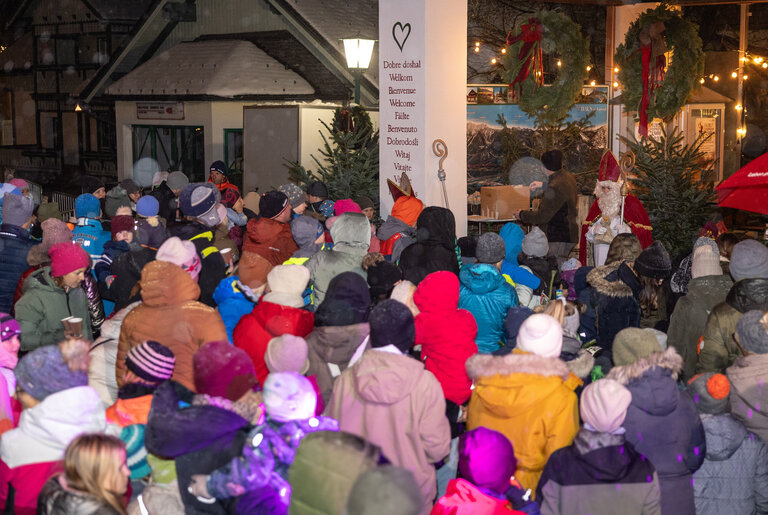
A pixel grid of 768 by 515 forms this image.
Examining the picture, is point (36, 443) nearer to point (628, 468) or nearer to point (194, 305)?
point (194, 305)

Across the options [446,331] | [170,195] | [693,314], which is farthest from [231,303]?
[170,195]

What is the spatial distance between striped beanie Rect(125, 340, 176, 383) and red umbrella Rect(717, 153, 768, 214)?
427 centimetres

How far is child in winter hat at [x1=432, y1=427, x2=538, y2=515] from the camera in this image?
12.5 feet

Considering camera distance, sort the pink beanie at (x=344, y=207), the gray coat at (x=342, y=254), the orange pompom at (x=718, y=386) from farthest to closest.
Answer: the pink beanie at (x=344, y=207) → the gray coat at (x=342, y=254) → the orange pompom at (x=718, y=386)

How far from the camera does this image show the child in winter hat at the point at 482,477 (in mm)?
3818

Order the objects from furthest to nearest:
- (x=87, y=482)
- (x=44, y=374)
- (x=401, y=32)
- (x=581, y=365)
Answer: (x=401, y=32) → (x=581, y=365) → (x=44, y=374) → (x=87, y=482)

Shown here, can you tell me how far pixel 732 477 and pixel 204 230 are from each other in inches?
191

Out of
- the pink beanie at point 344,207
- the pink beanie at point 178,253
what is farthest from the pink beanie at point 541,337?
the pink beanie at point 344,207

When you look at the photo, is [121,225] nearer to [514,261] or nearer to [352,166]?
[514,261]

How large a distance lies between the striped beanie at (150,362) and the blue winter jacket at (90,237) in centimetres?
379

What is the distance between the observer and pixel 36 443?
12.7 ft

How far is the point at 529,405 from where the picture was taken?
441cm

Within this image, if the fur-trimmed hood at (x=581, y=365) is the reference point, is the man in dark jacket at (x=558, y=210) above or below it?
above

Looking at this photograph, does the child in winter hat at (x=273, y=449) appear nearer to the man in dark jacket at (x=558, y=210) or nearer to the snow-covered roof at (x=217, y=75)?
the man in dark jacket at (x=558, y=210)
